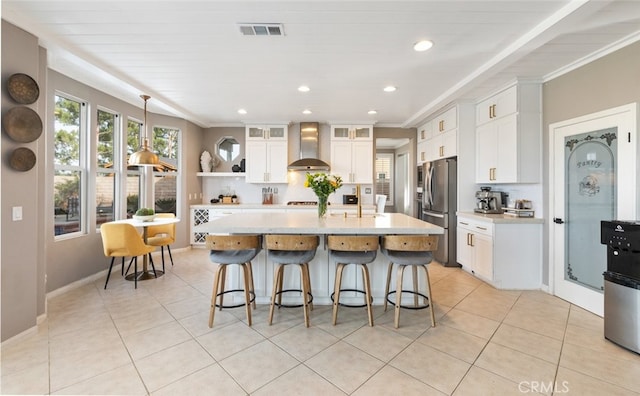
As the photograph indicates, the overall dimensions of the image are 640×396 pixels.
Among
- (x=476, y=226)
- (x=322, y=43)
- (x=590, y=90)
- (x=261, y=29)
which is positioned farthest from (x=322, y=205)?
(x=590, y=90)

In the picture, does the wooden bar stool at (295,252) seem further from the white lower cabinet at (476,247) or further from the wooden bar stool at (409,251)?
the white lower cabinet at (476,247)

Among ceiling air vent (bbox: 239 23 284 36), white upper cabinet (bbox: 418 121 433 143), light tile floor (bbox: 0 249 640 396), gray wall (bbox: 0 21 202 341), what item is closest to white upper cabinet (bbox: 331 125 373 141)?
white upper cabinet (bbox: 418 121 433 143)

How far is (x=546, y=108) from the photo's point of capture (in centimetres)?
329

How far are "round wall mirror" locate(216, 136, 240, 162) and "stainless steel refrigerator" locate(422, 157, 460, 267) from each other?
411cm

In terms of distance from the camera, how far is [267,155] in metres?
5.62

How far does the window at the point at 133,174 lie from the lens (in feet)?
14.7

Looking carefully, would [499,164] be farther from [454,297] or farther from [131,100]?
[131,100]

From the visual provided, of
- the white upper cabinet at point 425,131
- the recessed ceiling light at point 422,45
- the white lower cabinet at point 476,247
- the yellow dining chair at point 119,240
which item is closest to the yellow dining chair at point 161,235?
the yellow dining chair at point 119,240

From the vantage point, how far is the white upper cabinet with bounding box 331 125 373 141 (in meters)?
5.62

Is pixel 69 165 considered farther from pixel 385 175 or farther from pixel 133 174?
pixel 385 175

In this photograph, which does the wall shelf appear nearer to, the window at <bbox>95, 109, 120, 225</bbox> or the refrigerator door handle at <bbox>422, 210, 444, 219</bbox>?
the window at <bbox>95, 109, 120, 225</bbox>

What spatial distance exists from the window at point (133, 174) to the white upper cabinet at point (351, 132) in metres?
3.61

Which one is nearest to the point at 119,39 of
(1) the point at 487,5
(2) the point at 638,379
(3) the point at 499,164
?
(1) the point at 487,5

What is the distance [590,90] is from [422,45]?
1.88 m
